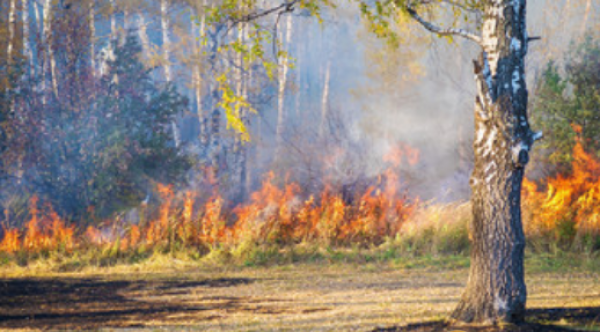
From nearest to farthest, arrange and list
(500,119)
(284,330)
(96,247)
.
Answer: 1. (500,119)
2. (284,330)
3. (96,247)

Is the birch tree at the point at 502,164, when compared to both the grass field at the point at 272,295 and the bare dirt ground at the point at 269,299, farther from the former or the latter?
the grass field at the point at 272,295

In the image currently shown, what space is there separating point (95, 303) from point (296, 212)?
193 inches

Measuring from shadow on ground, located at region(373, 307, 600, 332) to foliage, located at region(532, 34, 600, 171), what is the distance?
286 inches

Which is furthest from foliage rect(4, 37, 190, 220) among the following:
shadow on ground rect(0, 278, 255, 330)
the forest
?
shadow on ground rect(0, 278, 255, 330)

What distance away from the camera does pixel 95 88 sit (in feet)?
49.5

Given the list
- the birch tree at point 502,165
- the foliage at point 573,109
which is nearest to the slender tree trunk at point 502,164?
the birch tree at point 502,165

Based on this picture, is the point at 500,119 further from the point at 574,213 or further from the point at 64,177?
the point at 64,177

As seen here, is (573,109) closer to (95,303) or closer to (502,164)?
(502,164)

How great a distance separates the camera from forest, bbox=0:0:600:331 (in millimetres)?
4945

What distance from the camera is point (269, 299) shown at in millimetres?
7355

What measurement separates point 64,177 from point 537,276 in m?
11.7

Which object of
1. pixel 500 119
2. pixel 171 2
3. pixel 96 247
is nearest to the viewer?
pixel 500 119

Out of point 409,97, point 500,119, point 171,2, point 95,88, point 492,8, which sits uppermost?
point 171,2

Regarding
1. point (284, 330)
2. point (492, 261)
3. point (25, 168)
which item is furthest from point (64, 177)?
point (492, 261)
